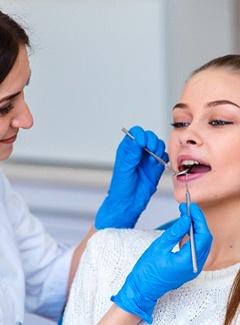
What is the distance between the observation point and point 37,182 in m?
2.68

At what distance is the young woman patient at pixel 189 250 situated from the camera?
4.90 feet

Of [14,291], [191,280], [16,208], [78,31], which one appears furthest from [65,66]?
[191,280]

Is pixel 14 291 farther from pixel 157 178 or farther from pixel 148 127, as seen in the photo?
pixel 148 127

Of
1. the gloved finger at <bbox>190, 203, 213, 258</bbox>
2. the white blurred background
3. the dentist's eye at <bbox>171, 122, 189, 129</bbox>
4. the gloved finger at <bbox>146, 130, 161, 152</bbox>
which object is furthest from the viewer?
the white blurred background

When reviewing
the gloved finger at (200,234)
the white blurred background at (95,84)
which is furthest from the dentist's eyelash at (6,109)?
the white blurred background at (95,84)

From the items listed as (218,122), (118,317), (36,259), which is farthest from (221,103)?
(36,259)

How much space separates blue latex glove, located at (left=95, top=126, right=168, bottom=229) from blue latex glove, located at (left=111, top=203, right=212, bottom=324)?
1.36 feet

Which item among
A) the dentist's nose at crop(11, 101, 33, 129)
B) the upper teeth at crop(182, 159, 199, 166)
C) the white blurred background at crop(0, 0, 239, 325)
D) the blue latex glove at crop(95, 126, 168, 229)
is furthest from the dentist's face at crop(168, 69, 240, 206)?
the white blurred background at crop(0, 0, 239, 325)

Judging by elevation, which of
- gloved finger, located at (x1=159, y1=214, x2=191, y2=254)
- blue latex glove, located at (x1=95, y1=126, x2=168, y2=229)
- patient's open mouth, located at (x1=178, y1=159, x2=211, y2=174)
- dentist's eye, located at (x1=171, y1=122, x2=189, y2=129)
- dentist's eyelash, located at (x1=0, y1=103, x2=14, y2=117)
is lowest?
blue latex glove, located at (x1=95, y1=126, x2=168, y2=229)

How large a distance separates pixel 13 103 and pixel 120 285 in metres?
0.47

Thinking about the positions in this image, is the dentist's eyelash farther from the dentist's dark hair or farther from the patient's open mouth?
the patient's open mouth

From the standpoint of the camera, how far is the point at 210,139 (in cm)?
161

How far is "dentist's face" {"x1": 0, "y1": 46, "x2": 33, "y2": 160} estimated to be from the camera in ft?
5.19

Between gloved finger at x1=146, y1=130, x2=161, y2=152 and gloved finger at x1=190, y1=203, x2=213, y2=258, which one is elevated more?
gloved finger at x1=146, y1=130, x2=161, y2=152
